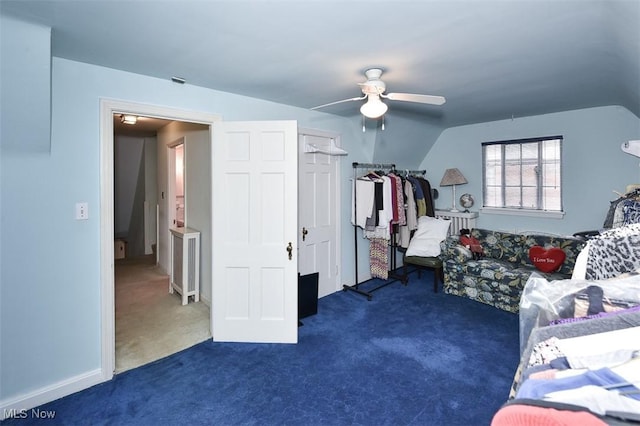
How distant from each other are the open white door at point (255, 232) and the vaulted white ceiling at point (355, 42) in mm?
542

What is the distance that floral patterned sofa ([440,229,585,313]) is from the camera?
3.58 meters

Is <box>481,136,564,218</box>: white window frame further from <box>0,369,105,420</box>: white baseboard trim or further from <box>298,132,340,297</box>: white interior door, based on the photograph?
<box>0,369,105,420</box>: white baseboard trim

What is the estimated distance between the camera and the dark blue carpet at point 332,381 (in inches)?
79.7

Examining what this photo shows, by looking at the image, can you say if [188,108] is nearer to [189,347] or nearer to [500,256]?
[189,347]

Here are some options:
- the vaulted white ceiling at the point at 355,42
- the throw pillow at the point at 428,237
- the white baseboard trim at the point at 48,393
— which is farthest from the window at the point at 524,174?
the white baseboard trim at the point at 48,393

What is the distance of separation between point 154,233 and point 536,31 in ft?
22.3

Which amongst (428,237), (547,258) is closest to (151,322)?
(428,237)

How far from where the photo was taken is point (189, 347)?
2.90 metres

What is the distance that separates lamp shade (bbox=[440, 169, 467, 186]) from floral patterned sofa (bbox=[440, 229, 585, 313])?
906 millimetres

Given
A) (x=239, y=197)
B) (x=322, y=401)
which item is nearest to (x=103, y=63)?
(x=239, y=197)

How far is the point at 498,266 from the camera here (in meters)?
3.78

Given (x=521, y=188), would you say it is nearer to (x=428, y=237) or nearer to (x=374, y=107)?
(x=428, y=237)

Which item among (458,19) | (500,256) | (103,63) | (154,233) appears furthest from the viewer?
(154,233)

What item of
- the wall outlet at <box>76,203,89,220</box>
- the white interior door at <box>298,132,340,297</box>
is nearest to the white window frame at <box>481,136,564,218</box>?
the white interior door at <box>298,132,340,297</box>
